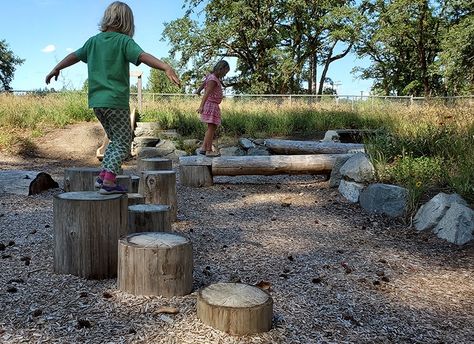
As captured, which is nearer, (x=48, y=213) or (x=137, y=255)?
(x=137, y=255)

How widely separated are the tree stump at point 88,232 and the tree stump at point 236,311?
947 mm

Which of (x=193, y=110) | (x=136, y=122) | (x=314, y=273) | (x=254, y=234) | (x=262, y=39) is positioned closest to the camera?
(x=314, y=273)

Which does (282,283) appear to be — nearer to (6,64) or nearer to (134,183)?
(134,183)

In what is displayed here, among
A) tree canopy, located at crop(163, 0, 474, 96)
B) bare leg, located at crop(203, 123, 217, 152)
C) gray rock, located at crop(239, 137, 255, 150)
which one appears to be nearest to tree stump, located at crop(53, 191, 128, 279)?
bare leg, located at crop(203, 123, 217, 152)

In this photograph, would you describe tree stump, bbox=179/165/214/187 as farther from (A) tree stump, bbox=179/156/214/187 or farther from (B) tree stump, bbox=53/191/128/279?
(B) tree stump, bbox=53/191/128/279

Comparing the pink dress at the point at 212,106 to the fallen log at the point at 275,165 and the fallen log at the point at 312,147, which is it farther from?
the fallen log at the point at 312,147

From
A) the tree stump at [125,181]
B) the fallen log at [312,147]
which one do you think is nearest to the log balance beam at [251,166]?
the fallen log at [312,147]

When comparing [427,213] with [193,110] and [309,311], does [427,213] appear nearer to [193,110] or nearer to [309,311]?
[309,311]

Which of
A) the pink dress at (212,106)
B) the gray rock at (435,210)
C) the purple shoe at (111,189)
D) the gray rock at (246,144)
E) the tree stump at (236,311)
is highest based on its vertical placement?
the pink dress at (212,106)

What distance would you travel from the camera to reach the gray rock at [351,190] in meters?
6.45

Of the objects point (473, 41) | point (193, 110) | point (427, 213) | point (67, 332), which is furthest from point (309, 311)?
point (473, 41)

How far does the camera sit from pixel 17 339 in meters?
2.65

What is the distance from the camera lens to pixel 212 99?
27.5 ft

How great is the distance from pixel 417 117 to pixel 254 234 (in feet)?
21.2
